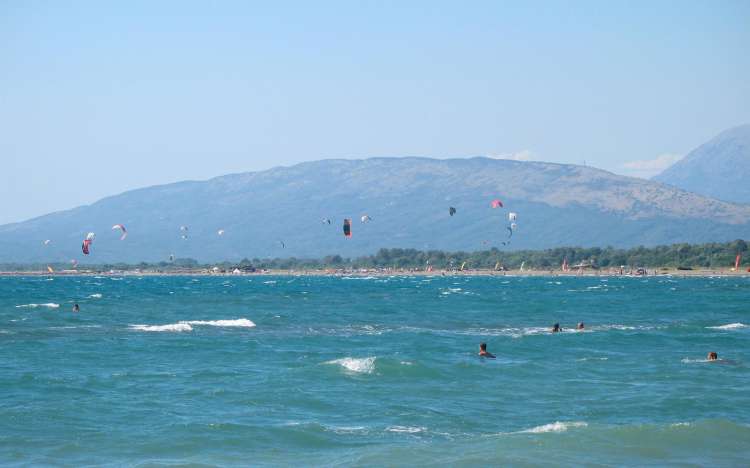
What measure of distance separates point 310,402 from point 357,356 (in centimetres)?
855

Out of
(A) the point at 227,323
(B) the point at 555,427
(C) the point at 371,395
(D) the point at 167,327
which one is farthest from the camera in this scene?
(A) the point at 227,323

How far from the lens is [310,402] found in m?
24.4

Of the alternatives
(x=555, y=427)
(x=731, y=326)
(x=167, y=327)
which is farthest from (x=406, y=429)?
(x=731, y=326)

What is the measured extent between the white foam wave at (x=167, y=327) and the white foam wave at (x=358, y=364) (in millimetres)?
15613

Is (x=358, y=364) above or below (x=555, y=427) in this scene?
above

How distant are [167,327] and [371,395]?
22690mm

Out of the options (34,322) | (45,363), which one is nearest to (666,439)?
(45,363)

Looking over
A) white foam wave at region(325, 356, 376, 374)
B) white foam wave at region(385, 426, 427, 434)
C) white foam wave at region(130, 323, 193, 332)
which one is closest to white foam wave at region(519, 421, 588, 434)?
white foam wave at region(385, 426, 427, 434)

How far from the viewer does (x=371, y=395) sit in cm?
2553

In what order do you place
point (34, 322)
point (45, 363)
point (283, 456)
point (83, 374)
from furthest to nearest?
point (34, 322), point (45, 363), point (83, 374), point (283, 456)

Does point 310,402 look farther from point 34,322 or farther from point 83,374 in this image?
point 34,322

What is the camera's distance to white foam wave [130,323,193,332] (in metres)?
45.3

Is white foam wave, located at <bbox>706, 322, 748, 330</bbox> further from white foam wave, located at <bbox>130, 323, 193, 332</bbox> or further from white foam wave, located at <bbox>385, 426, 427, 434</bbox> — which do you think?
white foam wave, located at <bbox>385, 426, 427, 434</bbox>

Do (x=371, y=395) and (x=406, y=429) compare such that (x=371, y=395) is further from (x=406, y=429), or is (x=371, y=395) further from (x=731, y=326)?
(x=731, y=326)
